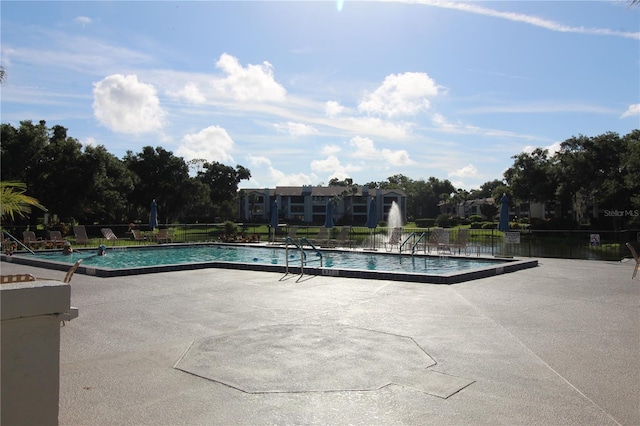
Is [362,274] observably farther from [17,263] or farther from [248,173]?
[248,173]

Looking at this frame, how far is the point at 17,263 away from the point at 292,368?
1412 cm

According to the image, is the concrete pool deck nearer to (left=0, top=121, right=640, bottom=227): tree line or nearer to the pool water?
the pool water

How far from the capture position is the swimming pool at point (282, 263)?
11414 mm

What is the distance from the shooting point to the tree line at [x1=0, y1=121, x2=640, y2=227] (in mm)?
29609

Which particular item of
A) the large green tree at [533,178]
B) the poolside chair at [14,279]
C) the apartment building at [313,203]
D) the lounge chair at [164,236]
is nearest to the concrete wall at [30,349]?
the poolside chair at [14,279]

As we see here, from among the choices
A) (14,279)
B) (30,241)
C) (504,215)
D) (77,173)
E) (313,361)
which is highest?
(77,173)

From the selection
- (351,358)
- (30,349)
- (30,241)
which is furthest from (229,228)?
(30,349)

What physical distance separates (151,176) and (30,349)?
4670 centimetres

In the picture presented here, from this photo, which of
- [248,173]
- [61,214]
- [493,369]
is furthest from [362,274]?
[248,173]

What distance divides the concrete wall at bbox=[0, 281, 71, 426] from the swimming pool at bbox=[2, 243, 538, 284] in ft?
28.9

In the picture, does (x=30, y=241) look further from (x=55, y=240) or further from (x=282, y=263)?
(x=282, y=263)

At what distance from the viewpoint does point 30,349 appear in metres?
2.32

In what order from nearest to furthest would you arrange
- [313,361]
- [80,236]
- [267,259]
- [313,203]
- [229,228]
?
[313,361] → [267,259] → [80,236] → [229,228] → [313,203]

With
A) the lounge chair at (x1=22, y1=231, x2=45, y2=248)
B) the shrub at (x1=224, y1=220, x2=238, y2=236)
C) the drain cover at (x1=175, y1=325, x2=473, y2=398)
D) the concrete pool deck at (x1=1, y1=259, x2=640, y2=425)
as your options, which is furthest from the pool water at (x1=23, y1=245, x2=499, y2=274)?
the drain cover at (x1=175, y1=325, x2=473, y2=398)
